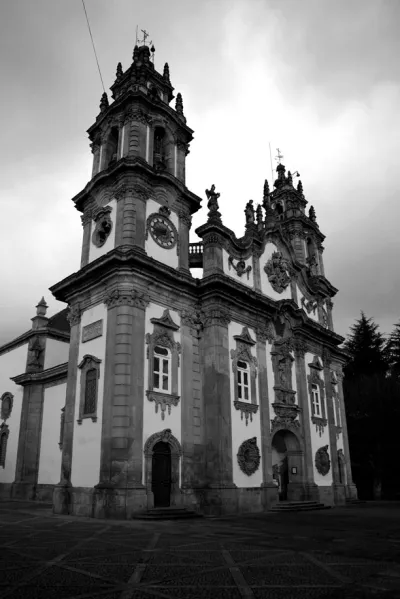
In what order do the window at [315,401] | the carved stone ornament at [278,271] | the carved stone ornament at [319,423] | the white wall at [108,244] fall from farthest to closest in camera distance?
the window at [315,401]
the carved stone ornament at [319,423]
the carved stone ornament at [278,271]
the white wall at [108,244]

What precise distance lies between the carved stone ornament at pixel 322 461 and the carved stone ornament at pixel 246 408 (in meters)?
7.47

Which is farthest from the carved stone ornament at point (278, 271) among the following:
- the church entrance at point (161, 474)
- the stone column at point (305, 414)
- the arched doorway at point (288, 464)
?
the church entrance at point (161, 474)

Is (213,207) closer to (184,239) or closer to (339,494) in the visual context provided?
(184,239)

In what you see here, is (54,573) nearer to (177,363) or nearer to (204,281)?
(177,363)

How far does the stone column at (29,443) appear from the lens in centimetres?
3084

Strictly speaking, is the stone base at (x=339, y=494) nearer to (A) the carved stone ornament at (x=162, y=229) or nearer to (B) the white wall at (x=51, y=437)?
(B) the white wall at (x=51, y=437)

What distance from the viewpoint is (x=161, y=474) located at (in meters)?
20.7

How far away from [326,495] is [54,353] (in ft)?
68.7

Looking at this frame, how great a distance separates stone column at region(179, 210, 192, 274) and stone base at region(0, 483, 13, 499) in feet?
63.7

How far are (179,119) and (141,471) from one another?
19.7 meters

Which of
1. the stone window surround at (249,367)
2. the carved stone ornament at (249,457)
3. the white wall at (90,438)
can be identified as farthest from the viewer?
the stone window surround at (249,367)

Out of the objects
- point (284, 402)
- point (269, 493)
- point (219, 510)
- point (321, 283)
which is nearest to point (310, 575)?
point (219, 510)

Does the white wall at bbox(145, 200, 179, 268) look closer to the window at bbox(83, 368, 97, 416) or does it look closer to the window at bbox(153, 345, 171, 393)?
the window at bbox(153, 345, 171, 393)

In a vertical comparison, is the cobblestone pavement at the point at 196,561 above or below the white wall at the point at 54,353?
below
